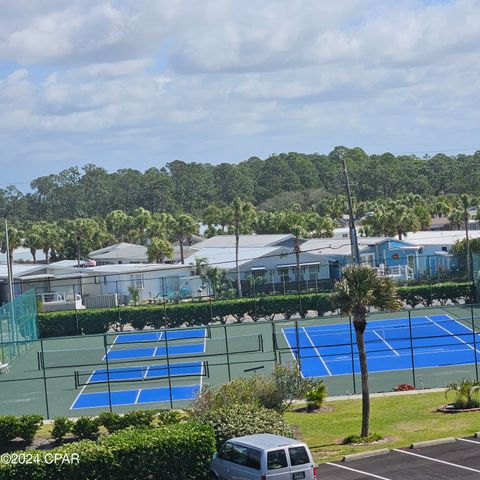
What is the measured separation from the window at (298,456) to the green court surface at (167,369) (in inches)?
518

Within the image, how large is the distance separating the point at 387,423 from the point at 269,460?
9.79 metres

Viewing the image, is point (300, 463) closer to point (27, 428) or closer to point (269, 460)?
point (269, 460)

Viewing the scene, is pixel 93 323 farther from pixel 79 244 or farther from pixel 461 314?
pixel 79 244

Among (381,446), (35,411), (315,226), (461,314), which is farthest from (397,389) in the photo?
(315,226)

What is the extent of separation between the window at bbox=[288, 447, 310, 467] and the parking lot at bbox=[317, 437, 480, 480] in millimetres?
2527

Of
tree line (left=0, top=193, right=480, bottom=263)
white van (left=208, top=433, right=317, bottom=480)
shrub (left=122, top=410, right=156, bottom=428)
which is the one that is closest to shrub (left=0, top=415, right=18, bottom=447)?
shrub (left=122, top=410, right=156, bottom=428)

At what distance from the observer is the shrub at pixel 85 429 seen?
→ 101 feet

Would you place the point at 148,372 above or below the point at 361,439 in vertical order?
above

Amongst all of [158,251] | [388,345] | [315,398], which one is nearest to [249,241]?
[158,251]

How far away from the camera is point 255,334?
57.8 metres

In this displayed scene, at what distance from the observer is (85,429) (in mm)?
30797

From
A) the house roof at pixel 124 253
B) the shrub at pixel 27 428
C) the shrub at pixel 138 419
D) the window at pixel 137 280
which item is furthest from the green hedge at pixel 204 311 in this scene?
the shrub at pixel 138 419

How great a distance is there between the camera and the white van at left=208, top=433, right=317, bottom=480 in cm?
2084

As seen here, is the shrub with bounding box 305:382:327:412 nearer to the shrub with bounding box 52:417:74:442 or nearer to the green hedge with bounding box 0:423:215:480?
the shrub with bounding box 52:417:74:442
